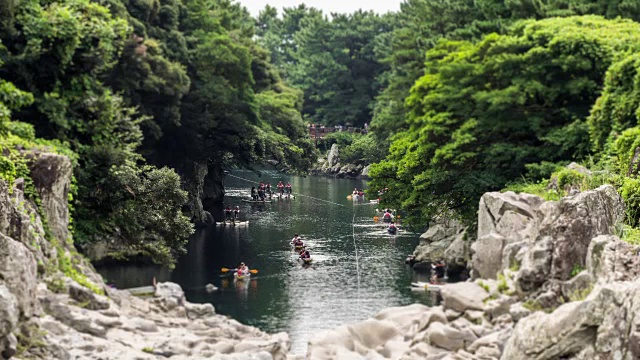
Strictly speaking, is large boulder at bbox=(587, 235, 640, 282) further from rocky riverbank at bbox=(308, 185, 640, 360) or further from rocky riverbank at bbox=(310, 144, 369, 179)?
rocky riverbank at bbox=(310, 144, 369, 179)

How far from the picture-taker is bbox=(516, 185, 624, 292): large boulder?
29.5 meters

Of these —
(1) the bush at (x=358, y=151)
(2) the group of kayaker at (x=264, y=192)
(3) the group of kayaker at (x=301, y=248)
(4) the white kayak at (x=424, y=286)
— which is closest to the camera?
(4) the white kayak at (x=424, y=286)

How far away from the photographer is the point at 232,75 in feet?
232

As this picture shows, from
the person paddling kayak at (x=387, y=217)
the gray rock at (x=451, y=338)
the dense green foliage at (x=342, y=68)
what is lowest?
the gray rock at (x=451, y=338)

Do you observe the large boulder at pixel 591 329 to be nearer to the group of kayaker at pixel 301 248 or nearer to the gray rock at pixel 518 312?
the gray rock at pixel 518 312

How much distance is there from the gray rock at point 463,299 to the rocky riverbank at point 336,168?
3152 inches

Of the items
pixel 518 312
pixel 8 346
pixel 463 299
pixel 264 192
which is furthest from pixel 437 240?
pixel 8 346

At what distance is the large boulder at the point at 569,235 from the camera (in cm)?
2955

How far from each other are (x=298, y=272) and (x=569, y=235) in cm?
2381

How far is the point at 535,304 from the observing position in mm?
28578

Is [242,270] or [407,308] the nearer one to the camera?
[407,308]

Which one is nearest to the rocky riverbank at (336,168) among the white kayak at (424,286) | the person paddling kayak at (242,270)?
the person paddling kayak at (242,270)

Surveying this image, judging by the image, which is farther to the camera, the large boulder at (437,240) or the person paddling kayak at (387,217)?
the person paddling kayak at (387,217)

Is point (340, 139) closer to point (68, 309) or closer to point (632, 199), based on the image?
point (632, 199)
